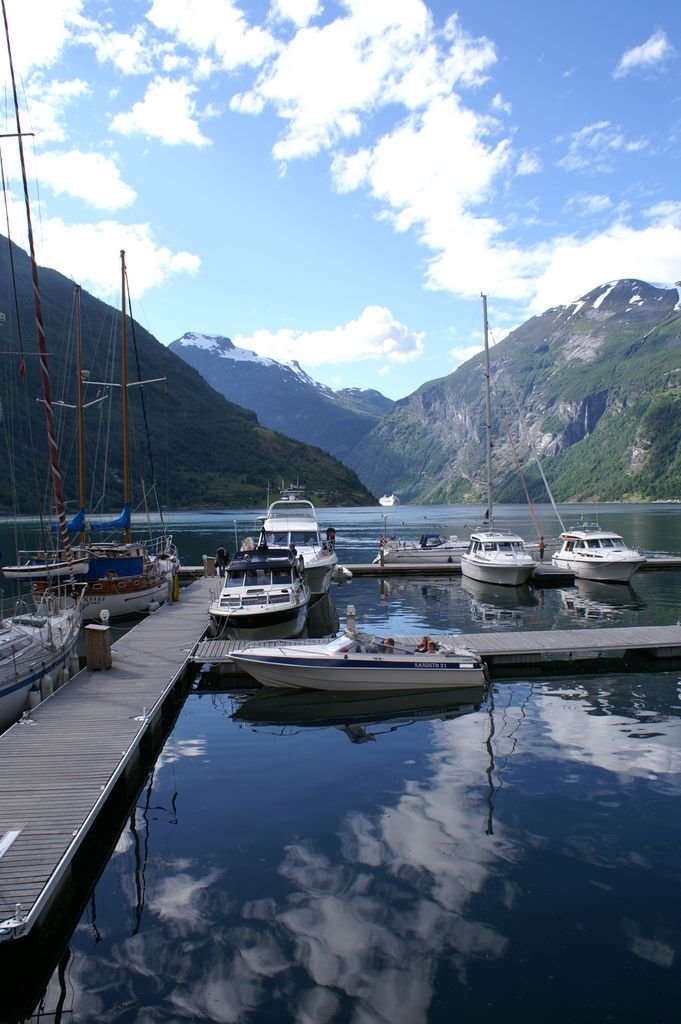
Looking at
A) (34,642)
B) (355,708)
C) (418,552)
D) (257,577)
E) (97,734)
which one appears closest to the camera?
(97,734)

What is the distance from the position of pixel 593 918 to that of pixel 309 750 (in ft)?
27.6

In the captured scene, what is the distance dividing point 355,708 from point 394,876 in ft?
30.6

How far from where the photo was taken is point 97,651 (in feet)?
72.4

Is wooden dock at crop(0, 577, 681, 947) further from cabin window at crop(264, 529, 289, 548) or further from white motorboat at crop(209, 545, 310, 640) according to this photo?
cabin window at crop(264, 529, 289, 548)

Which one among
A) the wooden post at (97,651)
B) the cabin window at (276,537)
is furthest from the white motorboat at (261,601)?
the cabin window at (276,537)

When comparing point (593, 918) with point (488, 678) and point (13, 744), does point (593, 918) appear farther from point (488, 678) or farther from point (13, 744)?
point (488, 678)

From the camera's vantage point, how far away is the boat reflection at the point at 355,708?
758 inches

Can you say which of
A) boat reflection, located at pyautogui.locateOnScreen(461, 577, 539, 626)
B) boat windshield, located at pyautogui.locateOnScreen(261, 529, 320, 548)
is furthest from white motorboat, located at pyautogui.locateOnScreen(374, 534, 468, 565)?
boat windshield, located at pyautogui.locateOnScreen(261, 529, 320, 548)

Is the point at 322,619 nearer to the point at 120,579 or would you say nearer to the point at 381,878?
the point at 120,579

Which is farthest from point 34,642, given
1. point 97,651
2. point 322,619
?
point 322,619

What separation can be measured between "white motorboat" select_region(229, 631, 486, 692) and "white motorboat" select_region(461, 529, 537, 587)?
80.1 feet

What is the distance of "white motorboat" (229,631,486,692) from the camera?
2083 cm

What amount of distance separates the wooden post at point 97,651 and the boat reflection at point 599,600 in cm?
2420

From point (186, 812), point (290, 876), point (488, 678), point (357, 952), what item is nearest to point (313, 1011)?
point (357, 952)
